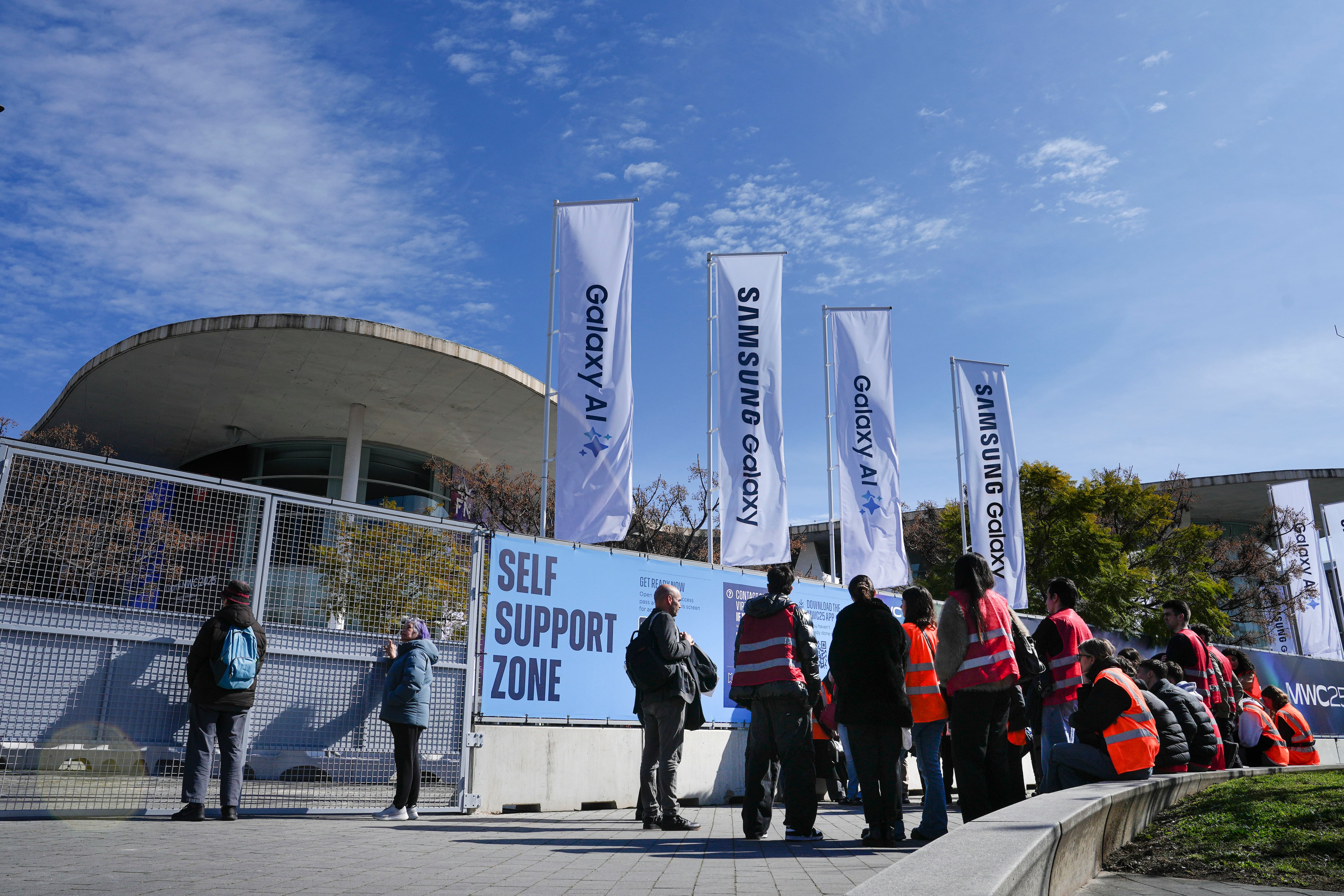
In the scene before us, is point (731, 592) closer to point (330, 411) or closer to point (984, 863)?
point (984, 863)

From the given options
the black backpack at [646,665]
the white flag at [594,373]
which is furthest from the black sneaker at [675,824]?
the white flag at [594,373]

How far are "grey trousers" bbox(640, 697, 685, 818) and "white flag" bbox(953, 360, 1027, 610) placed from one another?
10027mm

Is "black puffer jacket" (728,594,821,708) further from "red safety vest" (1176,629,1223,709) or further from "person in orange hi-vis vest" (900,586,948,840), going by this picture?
"red safety vest" (1176,629,1223,709)

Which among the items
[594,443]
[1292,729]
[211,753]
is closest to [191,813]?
[211,753]

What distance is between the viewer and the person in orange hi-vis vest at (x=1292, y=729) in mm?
11680

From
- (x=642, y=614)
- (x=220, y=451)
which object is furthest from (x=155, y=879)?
(x=220, y=451)

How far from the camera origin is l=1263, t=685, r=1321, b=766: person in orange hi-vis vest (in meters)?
11.7

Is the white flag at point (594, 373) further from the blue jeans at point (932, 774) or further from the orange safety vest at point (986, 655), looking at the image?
the orange safety vest at point (986, 655)

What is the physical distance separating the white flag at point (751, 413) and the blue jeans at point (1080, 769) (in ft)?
19.4

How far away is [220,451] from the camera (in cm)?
3238

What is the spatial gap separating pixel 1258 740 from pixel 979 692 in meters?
7.19

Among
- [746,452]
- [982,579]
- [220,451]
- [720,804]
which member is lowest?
[720,804]

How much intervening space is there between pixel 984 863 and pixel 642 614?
7.56 m

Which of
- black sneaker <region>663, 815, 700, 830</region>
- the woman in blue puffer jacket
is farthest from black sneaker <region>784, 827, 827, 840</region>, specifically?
the woman in blue puffer jacket
